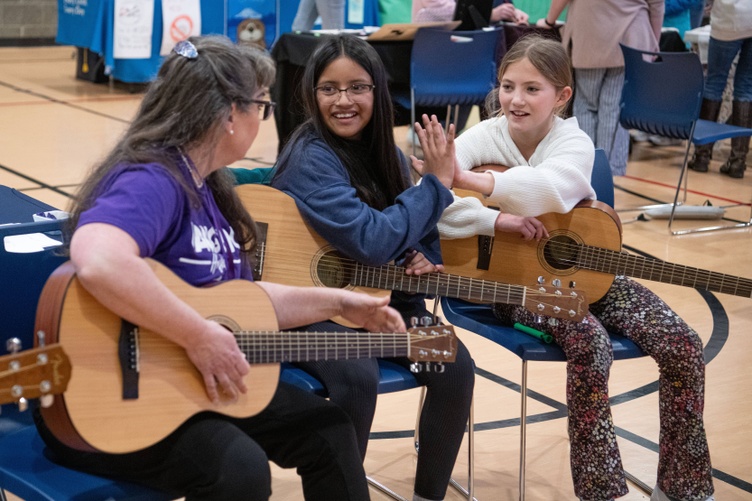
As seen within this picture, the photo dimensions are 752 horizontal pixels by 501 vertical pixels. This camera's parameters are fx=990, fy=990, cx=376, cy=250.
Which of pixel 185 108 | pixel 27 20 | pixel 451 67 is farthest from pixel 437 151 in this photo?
pixel 27 20

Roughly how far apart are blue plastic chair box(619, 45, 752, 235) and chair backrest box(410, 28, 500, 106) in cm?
103

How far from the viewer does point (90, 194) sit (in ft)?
6.20

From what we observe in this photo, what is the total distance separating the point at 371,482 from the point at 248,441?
1119mm

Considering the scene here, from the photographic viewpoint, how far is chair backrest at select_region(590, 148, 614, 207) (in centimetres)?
318

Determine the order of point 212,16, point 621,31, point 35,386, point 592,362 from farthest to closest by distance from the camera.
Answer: point 212,16 → point 621,31 → point 592,362 → point 35,386

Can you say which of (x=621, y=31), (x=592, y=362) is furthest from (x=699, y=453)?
(x=621, y=31)

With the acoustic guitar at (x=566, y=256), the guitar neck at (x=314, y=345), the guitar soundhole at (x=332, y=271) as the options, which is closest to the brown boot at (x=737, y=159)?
the acoustic guitar at (x=566, y=256)

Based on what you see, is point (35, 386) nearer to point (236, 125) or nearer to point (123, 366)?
point (123, 366)

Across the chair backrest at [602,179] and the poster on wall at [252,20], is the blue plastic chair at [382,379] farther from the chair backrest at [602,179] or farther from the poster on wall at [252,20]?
the poster on wall at [252,20]

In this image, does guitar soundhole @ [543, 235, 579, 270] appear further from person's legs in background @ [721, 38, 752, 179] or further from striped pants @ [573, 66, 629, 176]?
person's legs in background @ [721, 38, 752, 179]

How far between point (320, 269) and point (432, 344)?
50 centimetres

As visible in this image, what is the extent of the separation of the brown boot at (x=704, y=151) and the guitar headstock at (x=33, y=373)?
643 cm

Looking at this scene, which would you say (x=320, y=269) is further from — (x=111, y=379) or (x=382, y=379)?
(x=111, y=379)

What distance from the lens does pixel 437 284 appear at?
268cm
